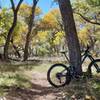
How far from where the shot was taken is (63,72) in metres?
11.3

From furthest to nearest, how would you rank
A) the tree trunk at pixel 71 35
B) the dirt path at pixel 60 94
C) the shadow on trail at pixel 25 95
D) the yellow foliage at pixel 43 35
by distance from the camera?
the yellow foliage at pixel 43 35, the tree trunk at pixel 71 35, the shadow on trail at pixel 25 95, the dirt path at pixel 60 94

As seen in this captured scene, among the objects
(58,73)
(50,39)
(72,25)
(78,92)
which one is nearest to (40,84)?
(58,73)

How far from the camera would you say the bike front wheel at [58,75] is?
36.1ft

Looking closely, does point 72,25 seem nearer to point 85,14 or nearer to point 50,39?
point 85,14

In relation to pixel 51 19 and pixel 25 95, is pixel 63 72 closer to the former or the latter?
pixel 25 95

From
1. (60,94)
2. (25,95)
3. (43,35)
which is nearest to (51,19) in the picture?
(43,35)

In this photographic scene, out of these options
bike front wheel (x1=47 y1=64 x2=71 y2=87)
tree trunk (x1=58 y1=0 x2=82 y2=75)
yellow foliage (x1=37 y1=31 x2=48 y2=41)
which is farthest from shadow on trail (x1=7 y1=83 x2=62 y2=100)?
yellow foliage (x1=37 y1=31 x2=48 y2=41)

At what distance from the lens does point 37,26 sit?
188 feet

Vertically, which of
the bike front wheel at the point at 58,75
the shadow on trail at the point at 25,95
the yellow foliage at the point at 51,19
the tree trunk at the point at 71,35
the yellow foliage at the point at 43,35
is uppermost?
the yellow foliage at the point at 51,19

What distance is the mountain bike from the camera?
10984mm

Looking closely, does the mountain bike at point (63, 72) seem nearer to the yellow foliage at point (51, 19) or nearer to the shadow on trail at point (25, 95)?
the shadow on trail at point (25, 95)

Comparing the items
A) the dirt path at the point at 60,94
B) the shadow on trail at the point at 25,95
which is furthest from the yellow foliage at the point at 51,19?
the dirt path at the point at 60,94

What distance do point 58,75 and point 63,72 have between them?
184mm

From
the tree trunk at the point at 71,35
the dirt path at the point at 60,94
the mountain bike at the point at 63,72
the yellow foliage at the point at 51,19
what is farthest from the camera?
the yellow foliage at the point at 51,19
